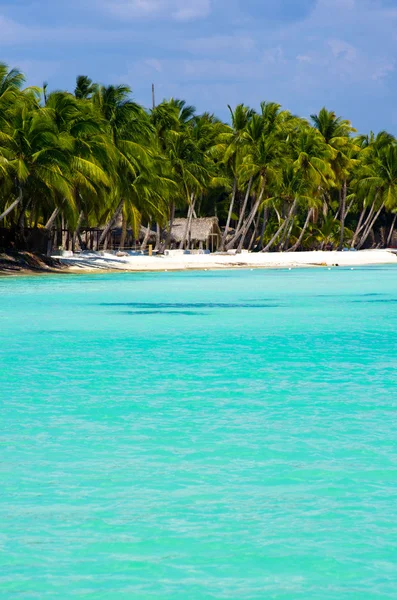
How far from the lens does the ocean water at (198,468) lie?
4.34m

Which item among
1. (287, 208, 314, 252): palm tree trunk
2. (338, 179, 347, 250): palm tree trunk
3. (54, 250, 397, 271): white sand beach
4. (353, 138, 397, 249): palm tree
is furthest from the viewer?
(353, 138, 397, 249): palm tree

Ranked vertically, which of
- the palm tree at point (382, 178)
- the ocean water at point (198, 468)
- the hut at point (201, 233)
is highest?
the palm tree at point (382, 178)

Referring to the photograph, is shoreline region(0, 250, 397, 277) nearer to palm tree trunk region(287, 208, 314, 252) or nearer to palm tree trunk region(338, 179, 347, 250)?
palm tree trunk region(287, 208, 314, 252)

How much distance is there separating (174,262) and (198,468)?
135 feet

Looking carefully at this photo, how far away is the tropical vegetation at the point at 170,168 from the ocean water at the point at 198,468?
79.7ft

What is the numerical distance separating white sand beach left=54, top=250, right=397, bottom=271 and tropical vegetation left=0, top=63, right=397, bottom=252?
1.59 metres

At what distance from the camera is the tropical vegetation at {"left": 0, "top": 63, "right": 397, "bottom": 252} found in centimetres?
3794

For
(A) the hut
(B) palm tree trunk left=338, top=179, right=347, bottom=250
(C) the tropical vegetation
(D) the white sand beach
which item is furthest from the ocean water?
(B) palm tree trunk left=338, top=179, right=347, bottom=250

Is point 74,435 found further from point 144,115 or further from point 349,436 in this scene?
point 144,115

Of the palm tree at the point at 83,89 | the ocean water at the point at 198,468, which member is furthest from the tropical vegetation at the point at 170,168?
the ocean water at the point at 198,468

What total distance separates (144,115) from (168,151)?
269 inches

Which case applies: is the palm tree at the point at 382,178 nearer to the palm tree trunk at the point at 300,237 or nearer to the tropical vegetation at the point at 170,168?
the tropical vegetation at the point at 170,168

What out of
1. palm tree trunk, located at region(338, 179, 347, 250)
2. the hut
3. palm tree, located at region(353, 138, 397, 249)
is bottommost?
the hut

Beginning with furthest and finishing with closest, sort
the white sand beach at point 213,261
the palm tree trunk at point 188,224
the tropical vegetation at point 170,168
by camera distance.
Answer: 1. the palm tree trunk at point 188,224
2. the white sand beach at point 213,261
3. the tropical vegetation at point 170,168
